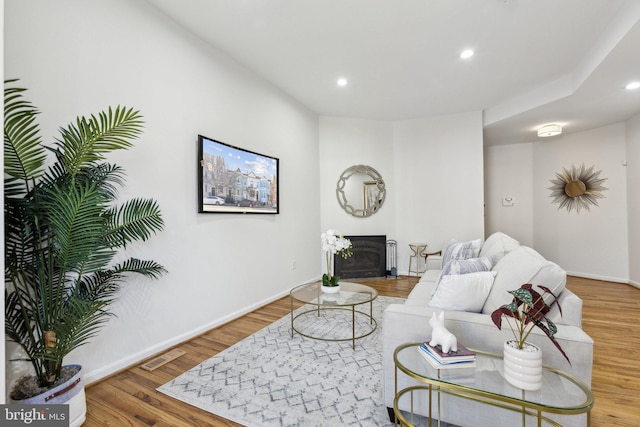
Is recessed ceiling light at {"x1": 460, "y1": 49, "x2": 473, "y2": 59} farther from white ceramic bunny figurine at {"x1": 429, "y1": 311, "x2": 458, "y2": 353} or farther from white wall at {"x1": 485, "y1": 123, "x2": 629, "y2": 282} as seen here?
white wall at {"x1": 485, "y1": 123, "x2": 629, "y2": 282}

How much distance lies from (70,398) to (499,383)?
2032mm

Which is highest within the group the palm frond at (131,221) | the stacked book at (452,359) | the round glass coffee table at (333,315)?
the palm frond at (131,221)

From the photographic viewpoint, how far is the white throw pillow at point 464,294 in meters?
1.69

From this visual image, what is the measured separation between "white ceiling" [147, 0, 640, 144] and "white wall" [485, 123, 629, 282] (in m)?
0.70

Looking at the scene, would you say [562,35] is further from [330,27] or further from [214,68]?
[214,68]

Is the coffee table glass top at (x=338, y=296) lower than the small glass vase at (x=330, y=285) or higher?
lower

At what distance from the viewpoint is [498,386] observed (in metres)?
1.14

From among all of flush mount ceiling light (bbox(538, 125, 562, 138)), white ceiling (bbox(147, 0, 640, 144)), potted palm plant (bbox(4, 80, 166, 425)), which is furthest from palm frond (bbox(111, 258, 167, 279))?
flush mount ceiling light (bbox(538, 125, 562, 138))

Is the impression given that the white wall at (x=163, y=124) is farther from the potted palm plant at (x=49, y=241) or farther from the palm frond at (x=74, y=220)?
the palm frond at (x=74, y=220)

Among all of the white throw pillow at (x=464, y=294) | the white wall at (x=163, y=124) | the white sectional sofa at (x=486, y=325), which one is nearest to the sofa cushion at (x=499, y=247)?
the white sectional sofa at (x=486, y=325)

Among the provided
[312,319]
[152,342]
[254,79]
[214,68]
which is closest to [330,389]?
[312,319]

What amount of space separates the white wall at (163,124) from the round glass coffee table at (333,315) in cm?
74

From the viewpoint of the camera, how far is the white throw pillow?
1687mm

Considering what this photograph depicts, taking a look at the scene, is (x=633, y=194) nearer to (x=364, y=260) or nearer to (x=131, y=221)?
(x=364, y=260)
